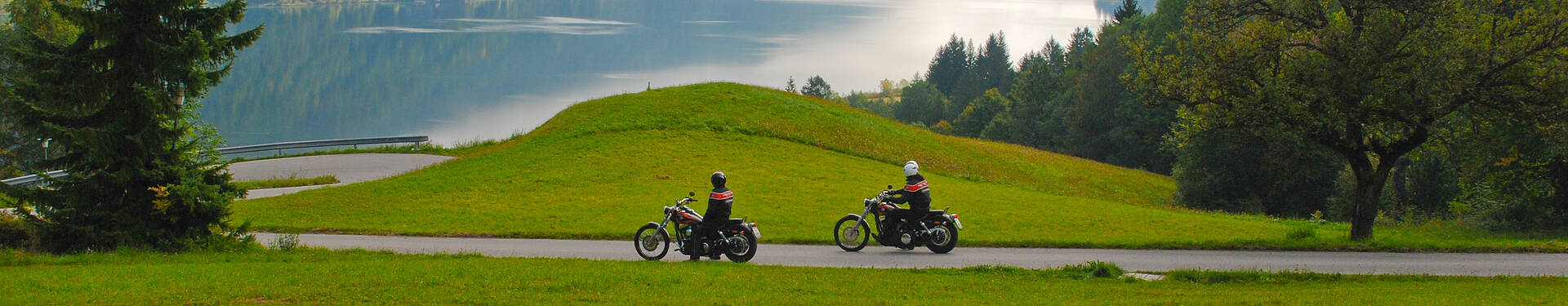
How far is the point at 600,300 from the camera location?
441 inches

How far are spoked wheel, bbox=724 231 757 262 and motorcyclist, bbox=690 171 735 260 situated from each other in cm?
27

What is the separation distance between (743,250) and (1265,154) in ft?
113

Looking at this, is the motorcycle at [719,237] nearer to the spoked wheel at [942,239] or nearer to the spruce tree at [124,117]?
the spoked wheel at [942,239]

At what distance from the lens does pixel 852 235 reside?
18906mm

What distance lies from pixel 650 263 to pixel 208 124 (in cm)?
820

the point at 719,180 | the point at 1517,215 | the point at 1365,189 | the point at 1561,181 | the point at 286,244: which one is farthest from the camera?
the point at 1517,215

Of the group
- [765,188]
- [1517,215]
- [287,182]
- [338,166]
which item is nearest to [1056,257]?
[765,188]

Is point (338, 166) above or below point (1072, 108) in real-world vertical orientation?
below

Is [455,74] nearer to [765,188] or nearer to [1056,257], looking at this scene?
[765,188]

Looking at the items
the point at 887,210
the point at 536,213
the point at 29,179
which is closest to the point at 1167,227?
the point at 887,210

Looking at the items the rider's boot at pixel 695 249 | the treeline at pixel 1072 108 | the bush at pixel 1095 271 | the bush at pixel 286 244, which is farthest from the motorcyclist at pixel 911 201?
the treeline at pixel 1072 108

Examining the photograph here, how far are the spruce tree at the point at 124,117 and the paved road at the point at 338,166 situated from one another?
14774mm

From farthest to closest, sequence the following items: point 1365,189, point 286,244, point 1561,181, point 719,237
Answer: point 1561,181 < point 1365,189 < point 286,244 < point 719,237

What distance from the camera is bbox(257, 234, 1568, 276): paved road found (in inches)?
671
